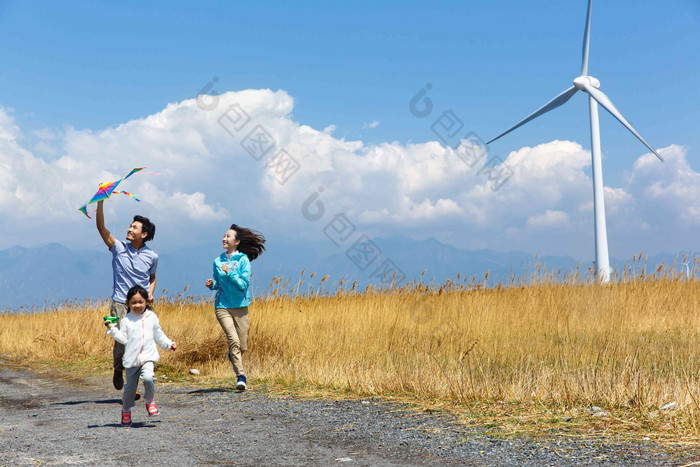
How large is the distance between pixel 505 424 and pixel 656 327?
6.94 meters

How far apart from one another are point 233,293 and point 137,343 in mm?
2034

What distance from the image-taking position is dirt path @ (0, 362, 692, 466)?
434 cm

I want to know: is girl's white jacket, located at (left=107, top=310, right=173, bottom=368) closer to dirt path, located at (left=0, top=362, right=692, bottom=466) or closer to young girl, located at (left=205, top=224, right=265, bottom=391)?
dirt path, located at (left=0, top=362, right=692, bottom=466)

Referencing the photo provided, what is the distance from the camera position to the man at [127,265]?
696 cm

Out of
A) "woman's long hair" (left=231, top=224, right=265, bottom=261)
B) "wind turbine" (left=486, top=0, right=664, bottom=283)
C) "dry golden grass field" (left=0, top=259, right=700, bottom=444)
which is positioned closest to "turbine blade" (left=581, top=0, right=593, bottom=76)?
"wind turbine" (left=486, top=0, right=664, bottom=283)

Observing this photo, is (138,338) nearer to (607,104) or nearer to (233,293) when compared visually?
(233,293)

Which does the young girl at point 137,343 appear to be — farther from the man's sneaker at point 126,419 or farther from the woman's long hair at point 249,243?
the woman's long hair at point 249,243

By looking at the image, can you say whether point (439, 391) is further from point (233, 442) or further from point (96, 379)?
point (96, 379)

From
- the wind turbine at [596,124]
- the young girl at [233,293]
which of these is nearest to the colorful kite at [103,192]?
the young girl at [233,293]

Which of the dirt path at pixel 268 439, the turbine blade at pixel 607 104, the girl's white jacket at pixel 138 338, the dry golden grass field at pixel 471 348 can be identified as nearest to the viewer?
the dirt path at pixel 268 439

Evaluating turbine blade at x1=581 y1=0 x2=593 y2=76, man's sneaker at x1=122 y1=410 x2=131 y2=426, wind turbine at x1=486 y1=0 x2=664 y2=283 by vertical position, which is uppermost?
turbine blade at x1=581 y1=0 x2=593 y2=76

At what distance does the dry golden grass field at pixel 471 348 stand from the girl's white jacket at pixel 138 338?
2044mm

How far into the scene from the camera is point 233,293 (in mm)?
7570

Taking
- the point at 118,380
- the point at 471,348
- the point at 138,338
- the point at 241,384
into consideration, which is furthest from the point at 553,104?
the point at 138,338
